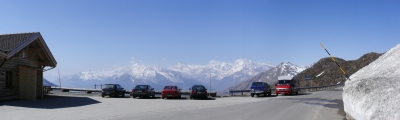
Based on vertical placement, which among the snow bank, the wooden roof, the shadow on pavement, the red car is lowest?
the shadow on pavement

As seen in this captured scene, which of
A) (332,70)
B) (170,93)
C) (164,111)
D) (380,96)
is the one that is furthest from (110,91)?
(332,70)

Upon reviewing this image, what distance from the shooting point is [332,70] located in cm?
8144

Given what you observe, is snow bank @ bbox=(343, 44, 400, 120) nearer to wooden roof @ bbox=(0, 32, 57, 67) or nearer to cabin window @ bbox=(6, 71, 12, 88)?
wooden roof @ bbox=(0, 32, 57, 67)

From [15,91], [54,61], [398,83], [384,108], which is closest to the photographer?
[384,108]

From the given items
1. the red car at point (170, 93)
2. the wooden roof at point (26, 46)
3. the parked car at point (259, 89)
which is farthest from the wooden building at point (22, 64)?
the parked car at point (259, 89)

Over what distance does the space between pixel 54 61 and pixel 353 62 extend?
72033 mm

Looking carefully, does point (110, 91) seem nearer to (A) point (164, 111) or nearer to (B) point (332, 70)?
(A) point (164, 111)

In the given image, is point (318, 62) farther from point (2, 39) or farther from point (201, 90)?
point (2, 39)

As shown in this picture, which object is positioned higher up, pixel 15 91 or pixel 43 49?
pixel 43 49

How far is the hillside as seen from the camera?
251 feet

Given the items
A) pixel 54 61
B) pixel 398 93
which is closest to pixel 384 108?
pixel 398 93

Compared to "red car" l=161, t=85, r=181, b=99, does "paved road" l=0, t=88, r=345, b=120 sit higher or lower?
lower

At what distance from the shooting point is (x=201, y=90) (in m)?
34.1

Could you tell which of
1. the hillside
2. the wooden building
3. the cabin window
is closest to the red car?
the wooden building
